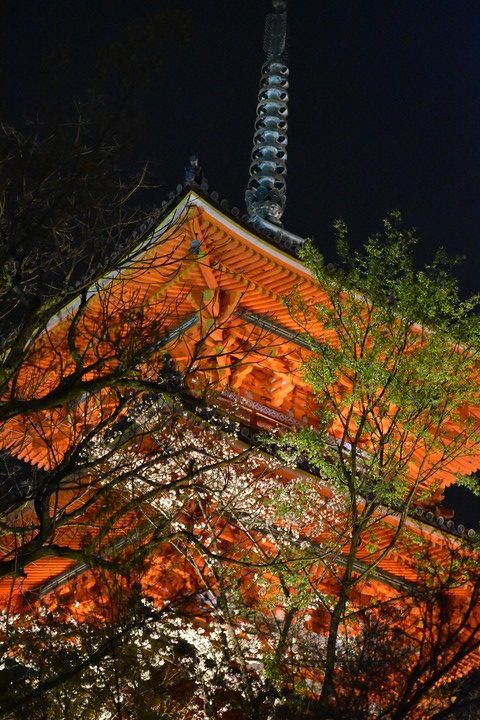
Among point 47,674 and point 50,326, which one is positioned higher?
point 50,326

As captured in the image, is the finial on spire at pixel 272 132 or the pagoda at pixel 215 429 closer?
the pagoda at pixel 215 429

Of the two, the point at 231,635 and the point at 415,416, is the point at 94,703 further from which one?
the point at 415,416

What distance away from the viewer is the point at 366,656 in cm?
1044

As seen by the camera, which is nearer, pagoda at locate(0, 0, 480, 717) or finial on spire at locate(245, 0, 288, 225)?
pagoda at locate(0, 0, 480, 717)

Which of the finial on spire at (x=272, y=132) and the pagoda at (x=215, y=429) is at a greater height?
the finial on spire at (x=272, y=132)

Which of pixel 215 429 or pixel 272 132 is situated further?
pixel 272 132

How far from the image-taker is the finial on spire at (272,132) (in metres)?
23.3

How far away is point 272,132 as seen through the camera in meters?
26.7

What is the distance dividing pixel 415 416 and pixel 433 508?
23.8ft

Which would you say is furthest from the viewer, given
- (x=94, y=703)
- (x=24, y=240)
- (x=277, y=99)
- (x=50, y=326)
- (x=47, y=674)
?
(x=277, y=99)

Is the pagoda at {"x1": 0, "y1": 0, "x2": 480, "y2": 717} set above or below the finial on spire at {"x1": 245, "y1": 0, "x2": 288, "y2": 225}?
below

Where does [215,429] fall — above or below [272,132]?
below

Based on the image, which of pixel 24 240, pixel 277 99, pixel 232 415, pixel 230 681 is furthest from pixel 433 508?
pixel 277 99

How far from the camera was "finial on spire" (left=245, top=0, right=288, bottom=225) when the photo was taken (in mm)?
23344
